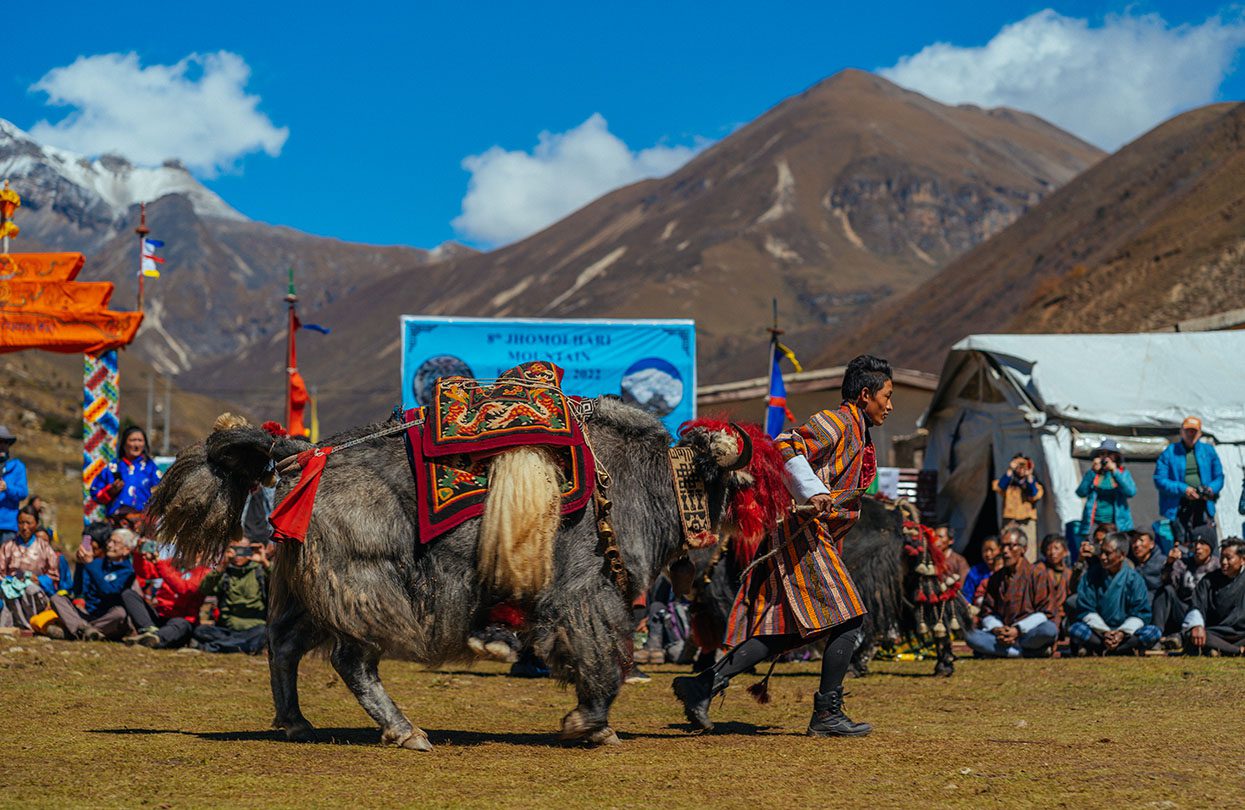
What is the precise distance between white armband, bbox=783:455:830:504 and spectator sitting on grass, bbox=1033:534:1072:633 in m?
5.96

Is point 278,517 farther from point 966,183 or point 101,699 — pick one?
point 966,183

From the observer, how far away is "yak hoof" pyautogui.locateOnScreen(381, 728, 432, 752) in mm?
6145

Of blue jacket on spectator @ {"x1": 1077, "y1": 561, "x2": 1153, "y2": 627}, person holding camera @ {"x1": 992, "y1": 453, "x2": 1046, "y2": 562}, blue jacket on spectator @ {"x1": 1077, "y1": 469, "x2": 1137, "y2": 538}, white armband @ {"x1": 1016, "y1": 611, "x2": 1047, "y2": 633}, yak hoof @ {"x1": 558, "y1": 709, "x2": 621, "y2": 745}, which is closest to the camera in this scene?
yak hoof @ {"x1": 558, "y1": 709, "x2": 621, "y2": 745}

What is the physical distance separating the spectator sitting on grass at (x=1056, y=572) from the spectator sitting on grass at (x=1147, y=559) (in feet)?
1.89

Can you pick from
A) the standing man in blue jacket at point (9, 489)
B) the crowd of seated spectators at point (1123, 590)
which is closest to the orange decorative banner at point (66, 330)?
the standing man in blue jacket at point (9, 489)

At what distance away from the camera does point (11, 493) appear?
12.2 m

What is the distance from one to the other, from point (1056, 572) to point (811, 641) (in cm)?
Result: 620

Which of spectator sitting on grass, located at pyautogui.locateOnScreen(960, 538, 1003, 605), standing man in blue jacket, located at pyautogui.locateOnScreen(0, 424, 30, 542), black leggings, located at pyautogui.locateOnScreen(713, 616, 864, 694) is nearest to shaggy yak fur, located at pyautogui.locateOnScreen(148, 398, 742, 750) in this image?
black leggings, located at pyautogui.locateOnScreen(713, 616, 864, 694)

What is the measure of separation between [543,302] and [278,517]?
142m

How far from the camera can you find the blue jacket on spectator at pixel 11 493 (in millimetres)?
12117

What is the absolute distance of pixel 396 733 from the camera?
6.22m

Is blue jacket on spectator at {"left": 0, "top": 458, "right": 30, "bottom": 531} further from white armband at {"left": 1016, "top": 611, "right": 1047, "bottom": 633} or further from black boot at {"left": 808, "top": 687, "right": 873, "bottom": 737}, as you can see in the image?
white armband at {"left": 1016, "top": 611, "right": 1047, "bottom": 633}

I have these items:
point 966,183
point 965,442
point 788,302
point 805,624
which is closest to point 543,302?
point 788,302

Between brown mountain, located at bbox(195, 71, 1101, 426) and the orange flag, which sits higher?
brown mountain, located at bbox(195, 71, 1101, 426)
